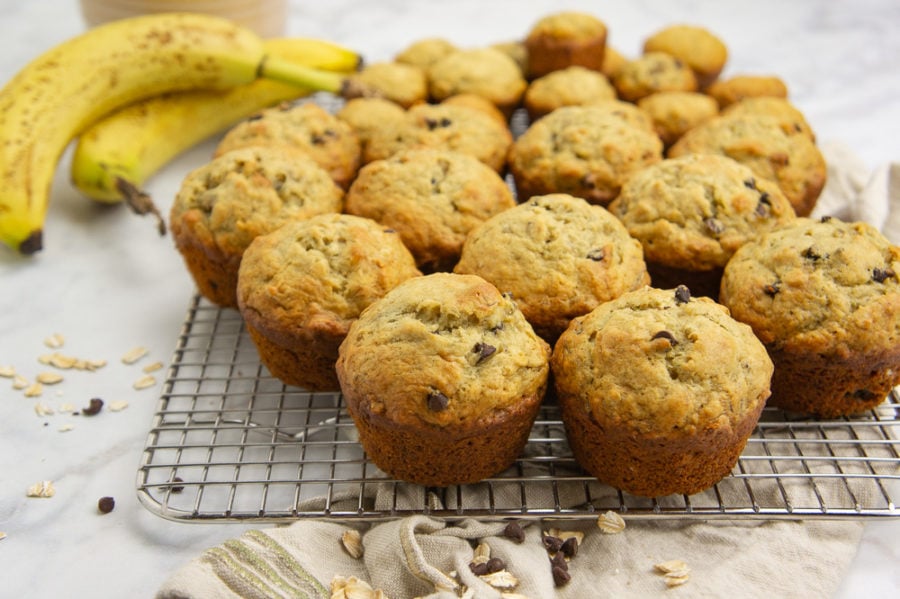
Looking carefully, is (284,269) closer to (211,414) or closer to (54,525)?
(211,414)

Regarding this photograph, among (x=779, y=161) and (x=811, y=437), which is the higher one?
(x=779, y=161)

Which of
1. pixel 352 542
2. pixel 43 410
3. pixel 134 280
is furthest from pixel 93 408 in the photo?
pixel 352 542

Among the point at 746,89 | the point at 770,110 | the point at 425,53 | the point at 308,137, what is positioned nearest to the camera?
the point at 308,137

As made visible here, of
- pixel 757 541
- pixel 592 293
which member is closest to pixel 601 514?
pixel 757 541

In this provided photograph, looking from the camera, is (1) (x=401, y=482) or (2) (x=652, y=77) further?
(2) (x=652, y=77)

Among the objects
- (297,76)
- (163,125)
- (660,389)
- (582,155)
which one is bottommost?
(163,125)

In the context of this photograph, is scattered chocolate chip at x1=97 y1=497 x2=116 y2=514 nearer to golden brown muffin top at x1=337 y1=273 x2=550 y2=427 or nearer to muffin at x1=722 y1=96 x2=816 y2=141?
golden brown muffin top at x1=337 y1=273 x2=550 y2=427

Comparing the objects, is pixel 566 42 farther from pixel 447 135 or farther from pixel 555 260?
pixel 555 260
